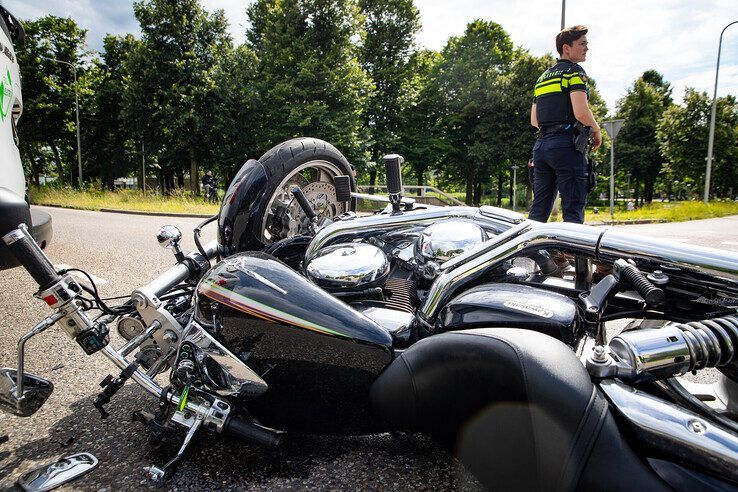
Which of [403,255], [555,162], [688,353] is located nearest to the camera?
[688,353]

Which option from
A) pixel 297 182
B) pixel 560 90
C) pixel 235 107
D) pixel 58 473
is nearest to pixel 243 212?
pixel 297 182

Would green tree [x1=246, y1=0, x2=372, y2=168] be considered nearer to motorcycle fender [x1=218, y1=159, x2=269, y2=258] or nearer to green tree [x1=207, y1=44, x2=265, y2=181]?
green tree [x1=207, y1=44, x2=265, y2=181]

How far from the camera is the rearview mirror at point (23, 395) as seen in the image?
5.67 feet

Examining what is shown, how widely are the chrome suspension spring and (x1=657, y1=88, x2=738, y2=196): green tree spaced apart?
Answer: 34086 millimetres

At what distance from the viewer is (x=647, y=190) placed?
38844mm

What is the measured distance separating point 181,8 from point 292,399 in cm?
2845

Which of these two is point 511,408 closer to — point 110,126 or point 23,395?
point 23,395

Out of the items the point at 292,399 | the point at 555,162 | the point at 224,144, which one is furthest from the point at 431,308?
the point at 224,144

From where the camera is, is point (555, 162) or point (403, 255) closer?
point (403, 255)

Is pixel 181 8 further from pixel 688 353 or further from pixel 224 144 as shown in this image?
pixel 688 353

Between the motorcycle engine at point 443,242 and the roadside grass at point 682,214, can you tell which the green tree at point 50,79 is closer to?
the roadside grass at point 682,214

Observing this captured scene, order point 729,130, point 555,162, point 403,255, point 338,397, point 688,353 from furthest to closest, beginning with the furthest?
point 729,130 → point 555,162 → point 403,255 → point 338,397 → point 688,353

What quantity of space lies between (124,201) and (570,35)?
1822 cm

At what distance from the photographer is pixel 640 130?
3594 cm
